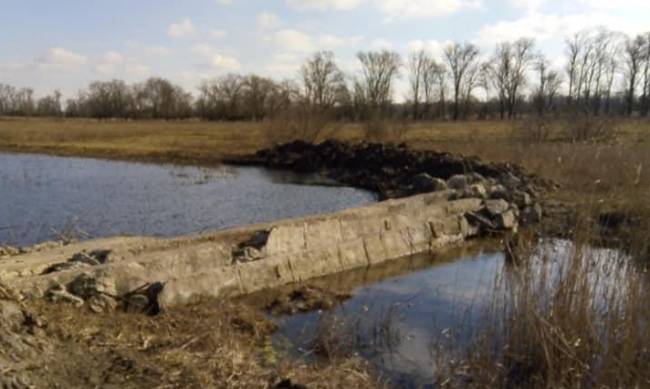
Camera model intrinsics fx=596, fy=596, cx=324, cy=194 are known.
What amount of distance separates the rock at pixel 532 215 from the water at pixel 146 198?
5359 mm

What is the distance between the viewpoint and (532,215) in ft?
50.0

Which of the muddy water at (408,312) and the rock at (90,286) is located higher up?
the rock at (90,286)

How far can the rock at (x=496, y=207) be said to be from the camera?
1471cm

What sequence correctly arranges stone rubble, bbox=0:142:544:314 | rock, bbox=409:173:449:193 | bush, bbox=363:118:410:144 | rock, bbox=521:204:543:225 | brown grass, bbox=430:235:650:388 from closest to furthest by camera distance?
brown grass, bbox=430:235:650:388 < stone rubble, bbox=0:142:544:314 < rock, bbox=521:204:543:225 < rock, bbox=409:173:449:193 < bush, bbox=363:118:410:144

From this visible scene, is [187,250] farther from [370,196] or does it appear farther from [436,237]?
[370,196]

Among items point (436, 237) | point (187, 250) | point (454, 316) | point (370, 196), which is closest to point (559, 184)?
point (370, 196)

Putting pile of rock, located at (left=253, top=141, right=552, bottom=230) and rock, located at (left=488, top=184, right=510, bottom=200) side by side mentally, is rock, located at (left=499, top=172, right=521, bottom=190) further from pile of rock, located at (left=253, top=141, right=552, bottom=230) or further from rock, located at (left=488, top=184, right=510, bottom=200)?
rock, located at (left=488, top=184, right=510, bottom=200)

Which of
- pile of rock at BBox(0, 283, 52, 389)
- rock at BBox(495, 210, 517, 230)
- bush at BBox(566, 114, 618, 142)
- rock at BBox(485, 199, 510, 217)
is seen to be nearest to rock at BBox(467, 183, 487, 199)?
rock at BBox(485, 199, 510, 217)

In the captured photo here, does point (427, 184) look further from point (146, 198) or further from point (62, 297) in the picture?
point (62, 297)

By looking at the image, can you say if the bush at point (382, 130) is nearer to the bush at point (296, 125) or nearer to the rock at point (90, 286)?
the bush at point (296, 125)

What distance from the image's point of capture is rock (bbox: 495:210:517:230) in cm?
1450

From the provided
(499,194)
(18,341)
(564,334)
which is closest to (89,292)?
(18,341)

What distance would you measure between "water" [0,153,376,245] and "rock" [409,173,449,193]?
5.25 feet

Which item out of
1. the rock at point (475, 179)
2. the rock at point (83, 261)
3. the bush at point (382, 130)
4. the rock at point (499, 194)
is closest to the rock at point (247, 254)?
the rock at point (83, 261)
